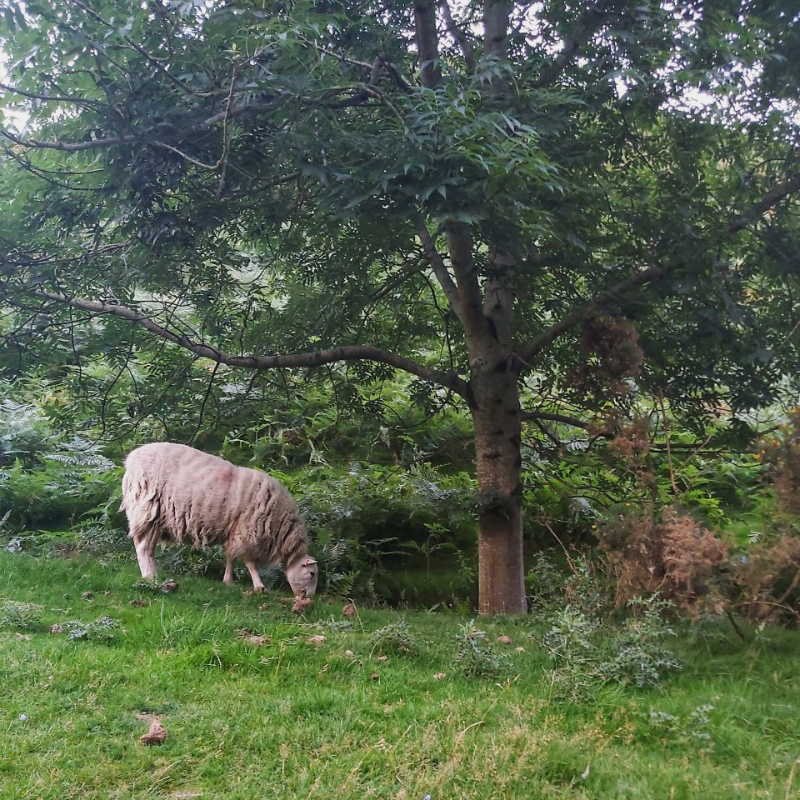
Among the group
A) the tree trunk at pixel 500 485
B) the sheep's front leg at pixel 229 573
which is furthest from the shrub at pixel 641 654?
the sheep's front leg at pixel 229 573

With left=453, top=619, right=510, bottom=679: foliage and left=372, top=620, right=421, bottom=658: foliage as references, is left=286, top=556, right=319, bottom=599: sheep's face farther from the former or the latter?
left=453, top=619, right=510, bottom=679: foliage

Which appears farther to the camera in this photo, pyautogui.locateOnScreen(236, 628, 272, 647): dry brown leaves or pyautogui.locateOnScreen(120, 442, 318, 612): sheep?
pyautogui.locateOnScreen(120, 442, 318, 612): sheep

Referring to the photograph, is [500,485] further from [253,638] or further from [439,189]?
[439,189]

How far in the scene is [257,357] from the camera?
7586 mm

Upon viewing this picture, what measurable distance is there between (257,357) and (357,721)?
4.20 m

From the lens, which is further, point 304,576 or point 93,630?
point 304,576

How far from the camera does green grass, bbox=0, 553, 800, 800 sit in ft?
12.3

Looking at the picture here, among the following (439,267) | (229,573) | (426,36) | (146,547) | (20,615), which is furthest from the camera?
(229,573)

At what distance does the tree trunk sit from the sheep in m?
2.03

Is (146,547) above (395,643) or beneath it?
above

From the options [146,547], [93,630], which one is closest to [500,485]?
[146,547]

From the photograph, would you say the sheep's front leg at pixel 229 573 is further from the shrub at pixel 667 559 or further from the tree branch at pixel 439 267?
the shrub at pixel 667 559

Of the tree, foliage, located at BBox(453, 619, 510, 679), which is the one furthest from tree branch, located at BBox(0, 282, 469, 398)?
foliage, located at BBox(453, 619, 510, 679)

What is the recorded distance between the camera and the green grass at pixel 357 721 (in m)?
3.74
